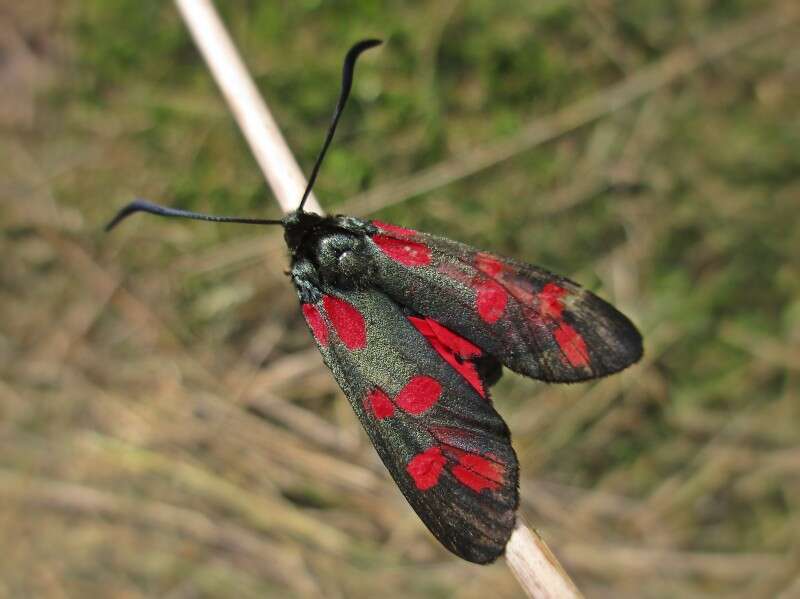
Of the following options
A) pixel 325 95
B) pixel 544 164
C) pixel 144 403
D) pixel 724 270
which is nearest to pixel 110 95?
pixel 325 95

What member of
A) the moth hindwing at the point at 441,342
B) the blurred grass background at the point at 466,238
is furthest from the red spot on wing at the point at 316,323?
the blurred grass background at the point at 466,238

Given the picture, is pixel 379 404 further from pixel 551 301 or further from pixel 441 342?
pixel 551 301

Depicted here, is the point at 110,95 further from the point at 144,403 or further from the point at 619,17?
the point at 619,17

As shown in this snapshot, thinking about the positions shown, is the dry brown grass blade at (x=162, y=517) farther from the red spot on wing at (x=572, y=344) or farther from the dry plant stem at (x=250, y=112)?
the red spot on wing at (x=572, y=344)

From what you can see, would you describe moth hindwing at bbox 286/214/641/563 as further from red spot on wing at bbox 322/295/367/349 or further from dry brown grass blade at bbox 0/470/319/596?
dry brown grass blade at bbox 0/470/319/596

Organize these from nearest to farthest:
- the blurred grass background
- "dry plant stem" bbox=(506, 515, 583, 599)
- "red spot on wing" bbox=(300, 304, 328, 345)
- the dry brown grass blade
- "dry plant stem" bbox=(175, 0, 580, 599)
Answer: "dry plant stem" bbox=(506, 515, 583, 599), "red spot on wing" bbox=(300, 304, 328, 345), "dry plant stem" bbox=(175, 0, 580, 599), the blurred grass background, the dry brown grass blade

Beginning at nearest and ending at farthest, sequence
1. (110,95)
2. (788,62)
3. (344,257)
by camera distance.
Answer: (344,257) → (788,62) → (110,95)

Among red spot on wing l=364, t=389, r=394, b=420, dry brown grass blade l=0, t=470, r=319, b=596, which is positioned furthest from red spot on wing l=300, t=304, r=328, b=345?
dry brown grass blade l=0, t=470, r=319, b=596
